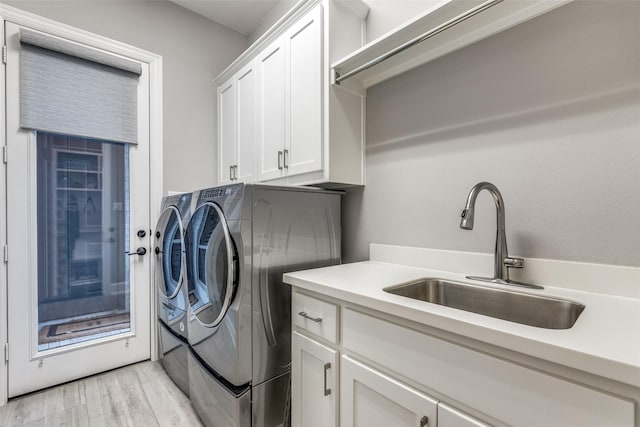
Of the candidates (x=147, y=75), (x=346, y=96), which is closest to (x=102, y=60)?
(x=147, y=75)

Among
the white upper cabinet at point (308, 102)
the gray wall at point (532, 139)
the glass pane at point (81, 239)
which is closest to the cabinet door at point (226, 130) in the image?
the white upper cabinet at point (308, 102)

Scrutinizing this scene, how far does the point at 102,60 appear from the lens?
216 centimetres

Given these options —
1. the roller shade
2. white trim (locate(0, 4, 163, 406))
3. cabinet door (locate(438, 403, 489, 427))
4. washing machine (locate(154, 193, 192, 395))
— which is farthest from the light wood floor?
the roller shade

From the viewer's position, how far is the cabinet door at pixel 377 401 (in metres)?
0.86

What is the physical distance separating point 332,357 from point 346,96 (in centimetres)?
138

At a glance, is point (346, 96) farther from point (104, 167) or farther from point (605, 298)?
point (104, 167)

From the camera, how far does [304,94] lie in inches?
68.6

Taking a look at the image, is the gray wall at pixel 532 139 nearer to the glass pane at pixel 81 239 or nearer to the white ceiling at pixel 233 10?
the white ceiling at pixel 233 10

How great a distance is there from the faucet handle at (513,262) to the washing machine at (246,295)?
0.93 metres

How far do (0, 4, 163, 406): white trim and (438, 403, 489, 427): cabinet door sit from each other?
7.69ft

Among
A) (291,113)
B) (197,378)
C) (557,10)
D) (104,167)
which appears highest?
(557,10)

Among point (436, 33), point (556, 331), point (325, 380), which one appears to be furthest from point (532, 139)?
point (325, 380)

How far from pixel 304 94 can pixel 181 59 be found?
1555 millimetres

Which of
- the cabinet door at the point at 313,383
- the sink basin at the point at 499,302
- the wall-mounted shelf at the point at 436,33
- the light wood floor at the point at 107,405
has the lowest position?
the light wood floor at the point at 107,405
